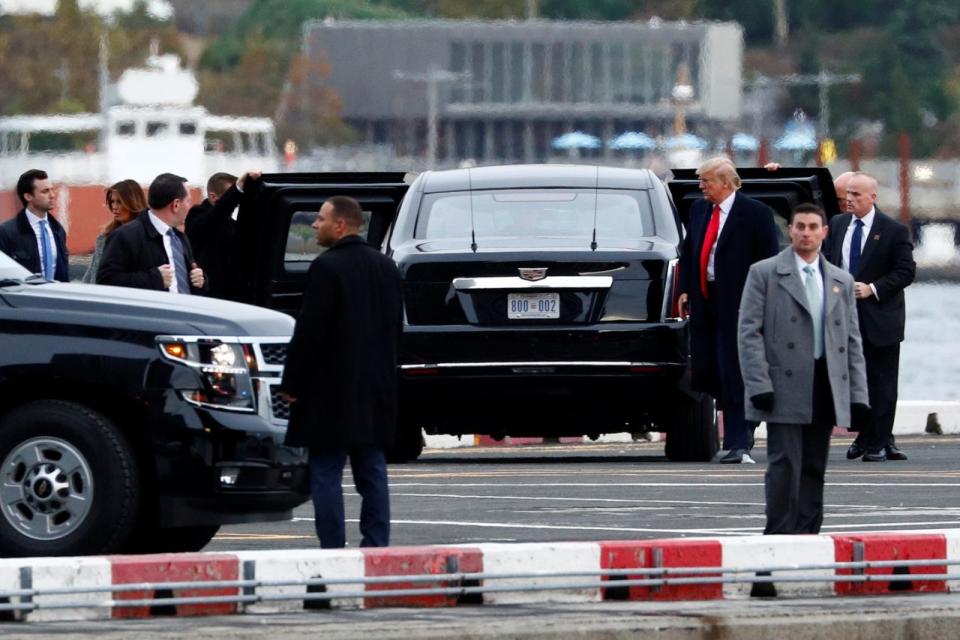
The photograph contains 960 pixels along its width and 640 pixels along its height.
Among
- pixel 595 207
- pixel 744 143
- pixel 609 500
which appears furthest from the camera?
pixel 744 143

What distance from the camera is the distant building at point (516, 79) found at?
449 ft

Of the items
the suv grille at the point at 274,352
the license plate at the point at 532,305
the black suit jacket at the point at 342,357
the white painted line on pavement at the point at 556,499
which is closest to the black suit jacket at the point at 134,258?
the white painted line on pavement at the point at 556,499

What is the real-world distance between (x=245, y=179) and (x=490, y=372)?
2495mm

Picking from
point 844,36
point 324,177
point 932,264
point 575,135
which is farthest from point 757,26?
point 324,177

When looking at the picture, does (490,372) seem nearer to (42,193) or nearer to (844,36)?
(42,193)

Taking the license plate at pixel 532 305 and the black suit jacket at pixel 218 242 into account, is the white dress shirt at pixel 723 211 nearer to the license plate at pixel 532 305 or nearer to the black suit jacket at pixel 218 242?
the license plate at pixel 532 305

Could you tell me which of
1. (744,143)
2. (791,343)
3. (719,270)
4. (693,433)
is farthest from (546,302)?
(744,143)

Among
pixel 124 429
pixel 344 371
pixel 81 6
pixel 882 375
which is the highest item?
pixel 81 6

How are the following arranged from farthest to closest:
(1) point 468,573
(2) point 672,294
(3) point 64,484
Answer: (2) point 672,294 → (3) point 64,484 → (1) point 468,573

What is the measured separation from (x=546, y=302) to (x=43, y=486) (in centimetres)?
514

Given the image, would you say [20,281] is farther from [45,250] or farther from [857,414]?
[45,250]

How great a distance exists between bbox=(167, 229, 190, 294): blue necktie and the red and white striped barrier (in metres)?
4.69

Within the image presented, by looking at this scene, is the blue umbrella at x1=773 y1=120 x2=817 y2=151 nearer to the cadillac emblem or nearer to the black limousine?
the black limousine

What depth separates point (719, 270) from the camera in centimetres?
1524
